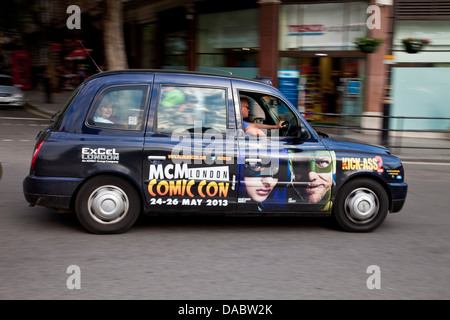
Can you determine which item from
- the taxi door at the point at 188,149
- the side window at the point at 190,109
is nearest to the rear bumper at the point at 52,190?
the taxi door at the point at 188,149

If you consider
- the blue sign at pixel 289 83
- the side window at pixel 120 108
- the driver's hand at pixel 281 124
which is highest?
the blue sign at pixel 289 83

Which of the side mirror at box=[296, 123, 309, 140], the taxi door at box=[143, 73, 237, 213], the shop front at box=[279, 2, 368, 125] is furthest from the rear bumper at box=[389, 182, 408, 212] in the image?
the shop front at box=[279, 2, 368, 125]

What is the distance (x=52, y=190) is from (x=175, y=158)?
1334 millimetres

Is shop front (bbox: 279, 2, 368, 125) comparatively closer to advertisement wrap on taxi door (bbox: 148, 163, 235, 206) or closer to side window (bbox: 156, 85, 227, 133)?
side window (bbox: 156, 85, 227, 133)

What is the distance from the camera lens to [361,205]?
6051 mm

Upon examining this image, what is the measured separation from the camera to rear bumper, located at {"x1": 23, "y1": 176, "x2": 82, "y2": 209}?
5.46m

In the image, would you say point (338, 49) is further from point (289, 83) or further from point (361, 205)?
point (361, 205)

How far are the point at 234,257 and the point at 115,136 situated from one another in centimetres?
182

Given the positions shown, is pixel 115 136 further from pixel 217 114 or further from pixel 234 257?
pixel 234 257

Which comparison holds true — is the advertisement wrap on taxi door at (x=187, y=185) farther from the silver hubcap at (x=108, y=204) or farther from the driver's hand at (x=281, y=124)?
the driver's hand at (x=281, y=124)

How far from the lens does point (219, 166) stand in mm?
5645

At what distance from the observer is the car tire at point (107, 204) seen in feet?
18.1

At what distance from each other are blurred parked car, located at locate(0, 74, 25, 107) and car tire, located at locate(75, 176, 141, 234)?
1927cm
